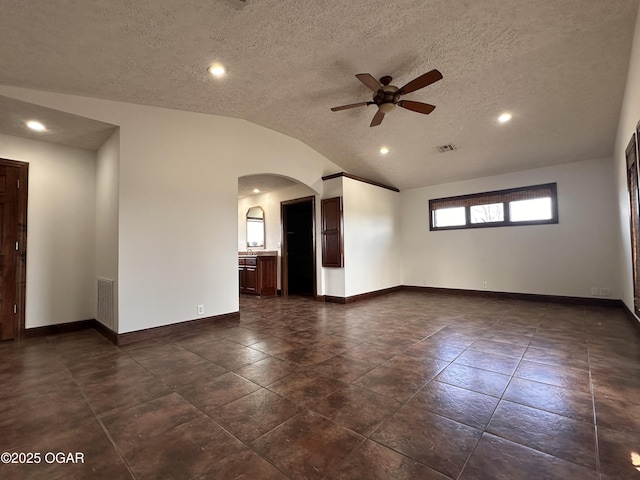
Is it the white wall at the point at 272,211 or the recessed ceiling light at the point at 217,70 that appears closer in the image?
the recessed ceiling light at the point at 217,70

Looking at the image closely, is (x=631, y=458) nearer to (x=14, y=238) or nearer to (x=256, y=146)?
(x=256, y=146)

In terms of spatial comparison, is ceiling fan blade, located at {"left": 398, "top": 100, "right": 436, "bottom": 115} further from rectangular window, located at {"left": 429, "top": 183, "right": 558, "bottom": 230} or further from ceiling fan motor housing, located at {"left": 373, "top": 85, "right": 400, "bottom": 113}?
rectangular window, located at {"left": 429, "top": 183, "right": 558, "bottom": 230}

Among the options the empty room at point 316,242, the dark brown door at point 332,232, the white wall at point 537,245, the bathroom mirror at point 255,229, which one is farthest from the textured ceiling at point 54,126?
the white wall at point 537,245

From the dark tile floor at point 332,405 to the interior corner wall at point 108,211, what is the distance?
873 mm

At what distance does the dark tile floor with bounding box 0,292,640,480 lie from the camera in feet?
4.68

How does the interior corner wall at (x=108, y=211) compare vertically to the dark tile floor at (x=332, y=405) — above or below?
above

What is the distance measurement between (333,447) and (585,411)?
5.48 feet

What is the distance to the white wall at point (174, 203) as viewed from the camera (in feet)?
11.3

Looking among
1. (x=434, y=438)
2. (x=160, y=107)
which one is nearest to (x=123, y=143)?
(x=160, y=107)

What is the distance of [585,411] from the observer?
1852mm

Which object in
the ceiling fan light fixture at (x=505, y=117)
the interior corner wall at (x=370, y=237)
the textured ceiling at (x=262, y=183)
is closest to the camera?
the ceiling fan light fixture at (x=505, y=117)

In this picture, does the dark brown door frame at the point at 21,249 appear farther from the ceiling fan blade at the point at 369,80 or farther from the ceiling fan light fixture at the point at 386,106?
the ceiling fan light fixture at the point at 386,106

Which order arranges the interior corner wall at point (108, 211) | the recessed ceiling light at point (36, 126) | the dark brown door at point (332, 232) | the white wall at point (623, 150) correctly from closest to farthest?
the white wall at point (623, 150)
the recessed ceiling light at point (36, 126)
the interior corner wall at point (108, 211)
the dark brown door at point (332, 232)

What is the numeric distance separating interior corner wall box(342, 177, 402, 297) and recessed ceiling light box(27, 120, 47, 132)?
4.53m
